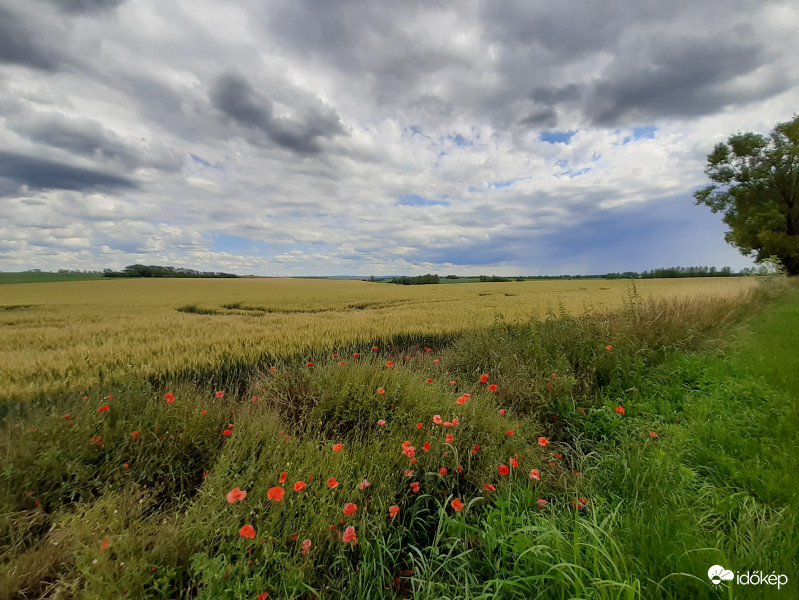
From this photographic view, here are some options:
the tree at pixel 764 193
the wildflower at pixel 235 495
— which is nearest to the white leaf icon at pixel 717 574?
the wildflower at pixel 235 495

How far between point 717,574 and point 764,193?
40382mm

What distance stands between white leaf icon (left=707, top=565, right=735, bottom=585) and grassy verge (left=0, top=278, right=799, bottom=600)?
0.17ft

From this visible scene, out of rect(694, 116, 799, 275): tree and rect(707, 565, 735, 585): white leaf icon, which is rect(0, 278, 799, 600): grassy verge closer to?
rect(707, 565, 735, 585): white leaf icon

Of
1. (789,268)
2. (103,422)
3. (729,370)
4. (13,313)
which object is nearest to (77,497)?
(103,422)

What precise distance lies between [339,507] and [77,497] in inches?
73.9

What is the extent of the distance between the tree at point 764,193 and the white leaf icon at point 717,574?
35.1 m

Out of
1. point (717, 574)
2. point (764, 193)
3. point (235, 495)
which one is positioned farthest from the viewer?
point (764, 193)

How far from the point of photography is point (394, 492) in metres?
2.22

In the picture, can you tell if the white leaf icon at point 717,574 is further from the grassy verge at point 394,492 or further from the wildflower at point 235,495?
the wildflower at point 235,495

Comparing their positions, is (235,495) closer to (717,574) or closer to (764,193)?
(717,574)

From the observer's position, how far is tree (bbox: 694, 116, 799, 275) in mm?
25409

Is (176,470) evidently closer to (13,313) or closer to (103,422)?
(103,422)

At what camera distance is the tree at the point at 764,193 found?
2541cm

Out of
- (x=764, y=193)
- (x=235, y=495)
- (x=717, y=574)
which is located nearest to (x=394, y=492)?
(x=235, y=495)
